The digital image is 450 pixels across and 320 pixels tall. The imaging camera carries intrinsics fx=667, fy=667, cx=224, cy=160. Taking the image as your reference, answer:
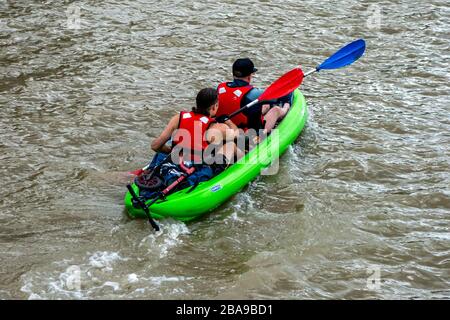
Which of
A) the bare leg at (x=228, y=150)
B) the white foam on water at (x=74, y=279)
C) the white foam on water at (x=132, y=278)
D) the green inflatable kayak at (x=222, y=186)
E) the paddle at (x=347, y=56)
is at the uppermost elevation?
the paddle at (x=347, y=56)

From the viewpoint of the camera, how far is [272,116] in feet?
22.0

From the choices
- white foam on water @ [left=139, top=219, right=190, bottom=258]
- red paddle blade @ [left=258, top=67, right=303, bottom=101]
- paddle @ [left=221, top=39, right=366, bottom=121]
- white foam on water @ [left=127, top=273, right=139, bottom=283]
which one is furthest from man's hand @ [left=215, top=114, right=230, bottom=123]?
white foam on water @ [left=127, top=273, right=139, bottom=283]

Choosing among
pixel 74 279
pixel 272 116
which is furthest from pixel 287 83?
pixel 74 279

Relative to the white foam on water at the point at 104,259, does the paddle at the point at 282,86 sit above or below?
above

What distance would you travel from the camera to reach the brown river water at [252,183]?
4969 millimetres

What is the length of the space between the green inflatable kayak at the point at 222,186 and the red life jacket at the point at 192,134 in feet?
0.90

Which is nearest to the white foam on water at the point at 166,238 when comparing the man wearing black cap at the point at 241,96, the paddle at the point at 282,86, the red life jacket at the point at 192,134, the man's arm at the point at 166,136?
the red life jacket at the point at 192,134

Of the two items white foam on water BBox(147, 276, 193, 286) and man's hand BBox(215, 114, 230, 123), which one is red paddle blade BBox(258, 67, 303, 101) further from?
white foam on water BBox(147, 276, 193, 286)

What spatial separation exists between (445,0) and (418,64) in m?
2.85

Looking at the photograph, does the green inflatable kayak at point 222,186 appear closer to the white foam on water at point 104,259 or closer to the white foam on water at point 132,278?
the white foam on water at point 104,259

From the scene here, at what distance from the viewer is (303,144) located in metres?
7.11

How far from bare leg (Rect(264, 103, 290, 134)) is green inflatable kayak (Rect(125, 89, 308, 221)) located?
0.07m

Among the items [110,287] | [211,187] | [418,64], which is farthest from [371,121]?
[110,287]
